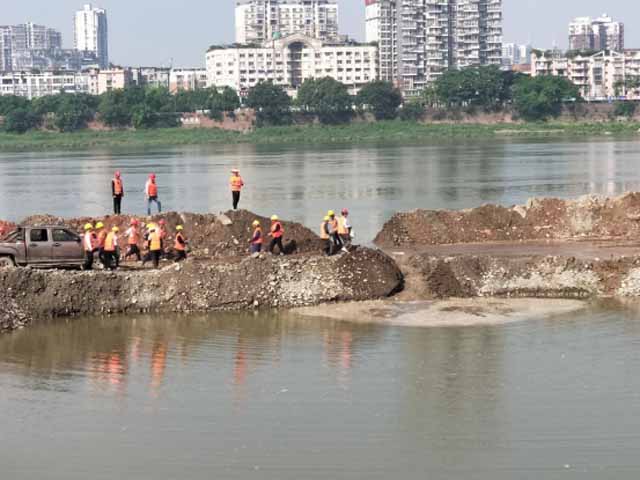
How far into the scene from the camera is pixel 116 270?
2961 cm

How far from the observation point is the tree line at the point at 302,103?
7175 inches

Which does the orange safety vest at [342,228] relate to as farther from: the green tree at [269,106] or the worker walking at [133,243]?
the green tree at [269,106]

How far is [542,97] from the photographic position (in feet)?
601

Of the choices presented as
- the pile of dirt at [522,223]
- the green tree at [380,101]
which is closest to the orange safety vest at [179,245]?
the pile of dirt at [522,223]

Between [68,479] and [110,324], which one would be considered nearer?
[68,479]

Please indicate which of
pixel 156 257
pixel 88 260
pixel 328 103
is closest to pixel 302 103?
pixel 328 103

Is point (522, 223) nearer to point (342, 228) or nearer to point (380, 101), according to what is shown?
point (342, 228)

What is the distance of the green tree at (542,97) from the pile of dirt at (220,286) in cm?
15810

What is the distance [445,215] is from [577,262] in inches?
297

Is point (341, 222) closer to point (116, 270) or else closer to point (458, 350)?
point (116, 270)

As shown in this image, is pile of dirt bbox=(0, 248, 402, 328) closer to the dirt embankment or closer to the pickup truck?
the dirt embankment

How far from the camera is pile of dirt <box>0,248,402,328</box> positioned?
1101 inches

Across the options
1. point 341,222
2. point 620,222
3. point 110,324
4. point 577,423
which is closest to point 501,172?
point 620,222

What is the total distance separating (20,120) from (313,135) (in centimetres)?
4465
